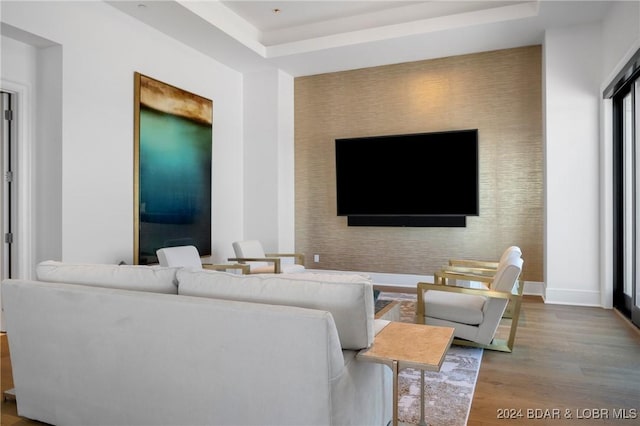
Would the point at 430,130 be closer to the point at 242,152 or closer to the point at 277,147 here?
the point at 277,147

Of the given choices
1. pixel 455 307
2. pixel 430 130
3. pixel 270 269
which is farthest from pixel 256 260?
pixel 430 130

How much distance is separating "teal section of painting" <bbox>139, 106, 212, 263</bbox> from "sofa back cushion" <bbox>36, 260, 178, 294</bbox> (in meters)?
2.69

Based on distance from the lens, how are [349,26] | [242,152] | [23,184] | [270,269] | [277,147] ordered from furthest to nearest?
[242,152]
[277,147]
[349,26]
[270,269]
[23,184]

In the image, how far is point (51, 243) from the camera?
4152 mm

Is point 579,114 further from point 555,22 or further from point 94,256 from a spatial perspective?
point 94,256

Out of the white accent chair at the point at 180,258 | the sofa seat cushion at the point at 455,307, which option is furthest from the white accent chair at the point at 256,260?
the sofa seat cushion at the point at 455,307

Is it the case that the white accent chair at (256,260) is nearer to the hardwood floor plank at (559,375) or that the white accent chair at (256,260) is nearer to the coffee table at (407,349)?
the hardwood floor plank at (559,375)

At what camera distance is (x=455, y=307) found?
339 cm

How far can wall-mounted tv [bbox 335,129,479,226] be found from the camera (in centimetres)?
585

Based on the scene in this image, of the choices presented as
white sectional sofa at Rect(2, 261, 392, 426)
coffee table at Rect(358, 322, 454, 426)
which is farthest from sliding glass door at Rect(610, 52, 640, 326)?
white sectional sofa at Rect(2, 261, 392, 426)

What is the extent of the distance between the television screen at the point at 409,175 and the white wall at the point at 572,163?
988 mm

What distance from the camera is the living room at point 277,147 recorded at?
4.15 meters

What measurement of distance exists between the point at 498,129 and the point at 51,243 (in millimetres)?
5429

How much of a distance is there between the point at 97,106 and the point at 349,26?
3.33 meters
